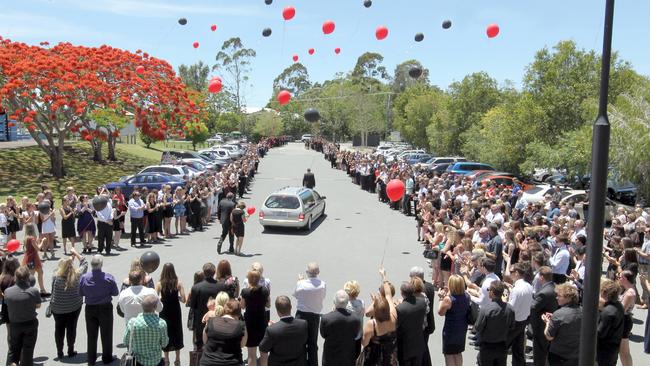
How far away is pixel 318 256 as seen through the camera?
595 inches

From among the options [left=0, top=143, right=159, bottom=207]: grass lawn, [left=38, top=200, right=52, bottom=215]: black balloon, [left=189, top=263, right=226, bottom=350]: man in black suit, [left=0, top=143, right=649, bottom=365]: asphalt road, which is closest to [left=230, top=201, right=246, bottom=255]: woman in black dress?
[left=0, top=143, right=649, bottom=365]: asphalt road

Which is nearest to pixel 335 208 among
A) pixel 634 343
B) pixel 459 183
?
pixel 459 183

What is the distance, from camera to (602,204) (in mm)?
4914

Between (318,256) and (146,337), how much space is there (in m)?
9.15

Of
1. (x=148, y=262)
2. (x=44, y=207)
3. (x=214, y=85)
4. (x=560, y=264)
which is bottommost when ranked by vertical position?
(x=560, y=264)

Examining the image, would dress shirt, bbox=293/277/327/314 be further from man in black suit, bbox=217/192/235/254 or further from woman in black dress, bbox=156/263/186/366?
man in black suit, bbox=217/192/235/254

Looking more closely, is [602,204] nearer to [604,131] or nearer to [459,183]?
[604,131]

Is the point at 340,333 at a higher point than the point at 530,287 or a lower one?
lower

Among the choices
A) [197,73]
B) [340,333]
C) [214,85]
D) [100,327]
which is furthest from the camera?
[197,73]

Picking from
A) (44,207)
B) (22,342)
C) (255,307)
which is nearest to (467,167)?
(44,207)

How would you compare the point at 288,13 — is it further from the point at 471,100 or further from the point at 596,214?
the point at 471,100

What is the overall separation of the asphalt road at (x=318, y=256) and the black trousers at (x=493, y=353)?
4.75 ft

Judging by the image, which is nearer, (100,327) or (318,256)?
(100,327)

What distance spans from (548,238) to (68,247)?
39.0 ft
